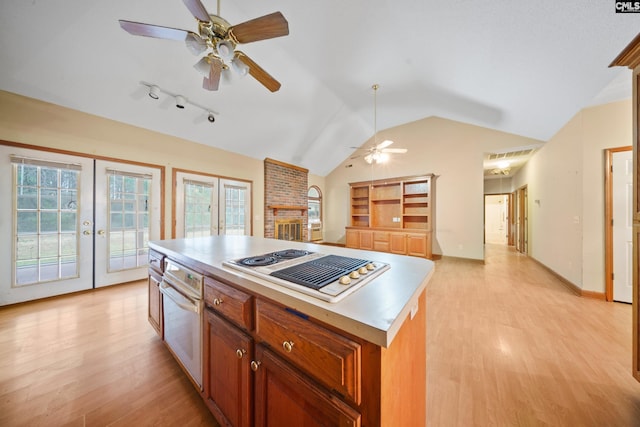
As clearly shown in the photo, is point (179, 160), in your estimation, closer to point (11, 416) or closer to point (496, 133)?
point (11, 416)

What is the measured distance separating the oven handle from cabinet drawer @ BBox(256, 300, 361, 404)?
0.58m

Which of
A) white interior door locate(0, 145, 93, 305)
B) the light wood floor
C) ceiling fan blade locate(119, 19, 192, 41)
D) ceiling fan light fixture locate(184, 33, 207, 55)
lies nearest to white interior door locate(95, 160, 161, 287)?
white interior door locate(0, 145, 93, 305)

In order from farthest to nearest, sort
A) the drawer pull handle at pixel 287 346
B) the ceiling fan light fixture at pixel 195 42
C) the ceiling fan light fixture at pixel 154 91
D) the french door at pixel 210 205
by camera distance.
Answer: the french door at pixel 210 205 < the ceiling fan light fixture at pixel 154 91 < the ceiling fan light fixture at pixel 195 42 < the drawer pull handle at pixel 287 346

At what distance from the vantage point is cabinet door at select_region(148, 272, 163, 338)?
5.46ft

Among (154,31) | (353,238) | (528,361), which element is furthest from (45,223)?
(353,238)

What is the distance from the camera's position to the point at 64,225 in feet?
9.25

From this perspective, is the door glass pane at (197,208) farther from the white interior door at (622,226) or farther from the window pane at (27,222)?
the white interior door at (622,226)

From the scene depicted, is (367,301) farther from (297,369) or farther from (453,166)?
(453,166)

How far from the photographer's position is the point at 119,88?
111 inches

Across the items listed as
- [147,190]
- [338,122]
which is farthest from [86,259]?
[338,122]

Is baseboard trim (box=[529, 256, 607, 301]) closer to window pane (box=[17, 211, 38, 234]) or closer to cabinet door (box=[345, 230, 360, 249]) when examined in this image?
cabinet door (box=[345, 230, 360, 249])

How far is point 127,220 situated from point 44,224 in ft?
2.64

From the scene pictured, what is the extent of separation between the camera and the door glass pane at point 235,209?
15.3 feet

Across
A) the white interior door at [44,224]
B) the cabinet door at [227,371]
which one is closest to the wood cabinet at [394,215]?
the cabinet door at [227,371]
